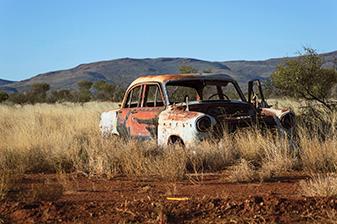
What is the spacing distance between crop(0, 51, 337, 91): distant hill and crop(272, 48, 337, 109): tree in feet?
418

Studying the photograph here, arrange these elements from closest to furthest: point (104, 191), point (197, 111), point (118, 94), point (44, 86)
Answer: point (104, 191) → point (197, 111) → point (118, 94) → point (44, 86)

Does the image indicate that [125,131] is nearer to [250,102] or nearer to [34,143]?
[34,143]

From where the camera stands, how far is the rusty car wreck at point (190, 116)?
9.55 metres

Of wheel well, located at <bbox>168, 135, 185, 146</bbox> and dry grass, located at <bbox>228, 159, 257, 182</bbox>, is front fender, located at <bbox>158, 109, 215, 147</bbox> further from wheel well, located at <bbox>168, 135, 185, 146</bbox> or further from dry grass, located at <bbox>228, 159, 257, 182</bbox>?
dry grass, located at <bbox>228, 159, 257, 182</bbox>

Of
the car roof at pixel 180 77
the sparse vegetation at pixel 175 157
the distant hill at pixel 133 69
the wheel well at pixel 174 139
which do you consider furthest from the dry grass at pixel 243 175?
→ the distant hill at pixel 133 69

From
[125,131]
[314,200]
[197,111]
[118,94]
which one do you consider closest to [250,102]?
[197,111]

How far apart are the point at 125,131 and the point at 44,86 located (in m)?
58.4

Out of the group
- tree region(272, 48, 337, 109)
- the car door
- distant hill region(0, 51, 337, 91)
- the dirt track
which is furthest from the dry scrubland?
distant hill region(0, 51, 337, 91)

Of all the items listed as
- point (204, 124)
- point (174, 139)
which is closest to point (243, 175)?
point (204, 124)

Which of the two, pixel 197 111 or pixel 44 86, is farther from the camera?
pixel 44 86

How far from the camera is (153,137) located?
34.8 ft

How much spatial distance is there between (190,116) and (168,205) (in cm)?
353

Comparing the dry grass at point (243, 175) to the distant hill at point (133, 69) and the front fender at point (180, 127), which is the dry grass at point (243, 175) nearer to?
the front fender at point (180, 127)

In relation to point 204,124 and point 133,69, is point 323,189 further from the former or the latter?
point 133,69
